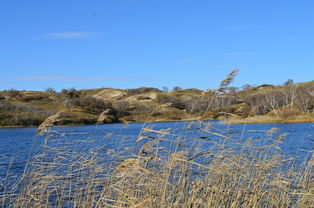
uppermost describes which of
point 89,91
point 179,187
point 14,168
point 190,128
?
point 89,91

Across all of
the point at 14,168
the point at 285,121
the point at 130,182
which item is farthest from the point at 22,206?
the point at 285,121

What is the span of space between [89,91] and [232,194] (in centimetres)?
13519

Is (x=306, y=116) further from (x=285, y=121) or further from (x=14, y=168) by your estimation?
(x=14, y=168)

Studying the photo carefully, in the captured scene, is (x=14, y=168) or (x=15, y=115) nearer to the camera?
(x=14, y=168)

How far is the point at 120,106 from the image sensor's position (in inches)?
3223

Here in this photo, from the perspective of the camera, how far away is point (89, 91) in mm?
138750

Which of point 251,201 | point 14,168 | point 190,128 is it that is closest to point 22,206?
point 190,128

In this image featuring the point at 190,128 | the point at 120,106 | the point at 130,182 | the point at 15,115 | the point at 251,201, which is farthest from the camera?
the point at 120,106

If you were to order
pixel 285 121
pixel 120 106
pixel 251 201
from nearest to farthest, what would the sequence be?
pixel 251 201 → pixel 285 121 → pixel 120 106

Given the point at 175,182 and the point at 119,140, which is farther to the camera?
the point at 119,140

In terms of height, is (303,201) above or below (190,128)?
A: below

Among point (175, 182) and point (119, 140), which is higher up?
point (119, 140)

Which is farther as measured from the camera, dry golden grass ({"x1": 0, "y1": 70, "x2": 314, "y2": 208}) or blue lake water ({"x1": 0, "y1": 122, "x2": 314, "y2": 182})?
blue lake water ({"x1": 0, "y1": 122, "x2": 314, "y2": 182})

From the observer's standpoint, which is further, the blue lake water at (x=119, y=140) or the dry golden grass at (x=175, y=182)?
the blue lake water at (x=119, y=140)
